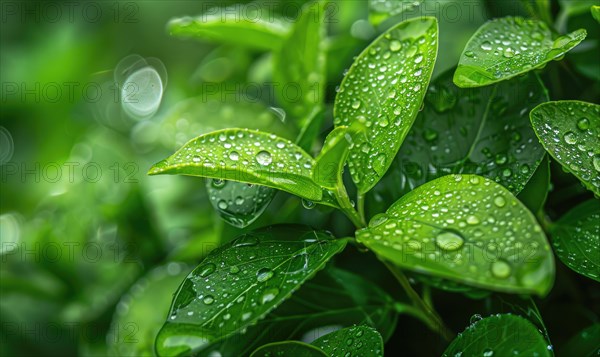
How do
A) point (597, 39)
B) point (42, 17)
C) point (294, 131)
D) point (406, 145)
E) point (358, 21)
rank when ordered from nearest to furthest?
point (406, 145)
point (597, 39)
point (294, 131)
point (358, 21)
point (42, 17)

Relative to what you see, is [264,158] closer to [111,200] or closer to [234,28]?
[234,28]

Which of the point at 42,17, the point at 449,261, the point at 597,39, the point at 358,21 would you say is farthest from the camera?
the point at 42,17

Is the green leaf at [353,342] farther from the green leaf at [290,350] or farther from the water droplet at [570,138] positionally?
the water droplet at [570,138]

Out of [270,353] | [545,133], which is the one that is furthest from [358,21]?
[270,353]

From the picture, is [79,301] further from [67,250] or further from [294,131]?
[294,131]

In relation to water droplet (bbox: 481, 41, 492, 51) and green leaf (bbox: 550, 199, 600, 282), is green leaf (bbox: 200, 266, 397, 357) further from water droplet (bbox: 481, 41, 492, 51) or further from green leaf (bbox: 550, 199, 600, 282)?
water droplet (bbox: 481, 41, 492, 51)

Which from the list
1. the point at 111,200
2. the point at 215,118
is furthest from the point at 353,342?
the point at 111,200

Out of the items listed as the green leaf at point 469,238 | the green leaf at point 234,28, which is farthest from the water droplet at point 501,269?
the green leaf at point 234,28
